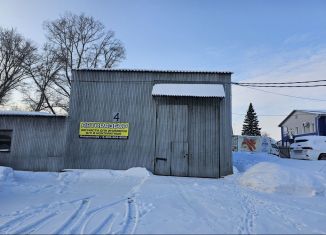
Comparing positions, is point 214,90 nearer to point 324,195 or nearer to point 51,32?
point 324,195

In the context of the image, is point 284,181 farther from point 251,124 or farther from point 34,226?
point 251,124

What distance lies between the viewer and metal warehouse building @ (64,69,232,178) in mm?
14398

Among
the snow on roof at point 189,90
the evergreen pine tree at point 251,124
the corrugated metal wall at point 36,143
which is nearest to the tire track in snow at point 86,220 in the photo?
the snow on roof at point 189,90

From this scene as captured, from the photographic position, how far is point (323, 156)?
1881 centimetres

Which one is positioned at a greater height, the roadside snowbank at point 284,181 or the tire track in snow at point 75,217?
the roadside snowbank at point 284,181

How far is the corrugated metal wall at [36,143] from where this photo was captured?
1476 centimetres

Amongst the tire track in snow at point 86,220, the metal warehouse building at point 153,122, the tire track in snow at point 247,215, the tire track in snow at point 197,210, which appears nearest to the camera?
the tire track in snow at point 86,220

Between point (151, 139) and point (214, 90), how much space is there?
393 centimetres

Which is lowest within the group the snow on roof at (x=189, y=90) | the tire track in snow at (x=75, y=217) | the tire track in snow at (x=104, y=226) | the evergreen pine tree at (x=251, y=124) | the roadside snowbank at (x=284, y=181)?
the tire track in snow at (x=104, y=226)

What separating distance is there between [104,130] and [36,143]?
3528 millimetres

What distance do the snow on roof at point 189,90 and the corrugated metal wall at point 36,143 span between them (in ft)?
17.0

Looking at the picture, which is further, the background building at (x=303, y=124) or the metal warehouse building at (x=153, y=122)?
the background building at (x=303, y=124)

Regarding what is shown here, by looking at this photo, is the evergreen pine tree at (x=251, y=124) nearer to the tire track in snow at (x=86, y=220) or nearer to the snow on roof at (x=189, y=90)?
the snow on roof at (x=189, y=90)

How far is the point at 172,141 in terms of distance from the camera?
1452 cm
